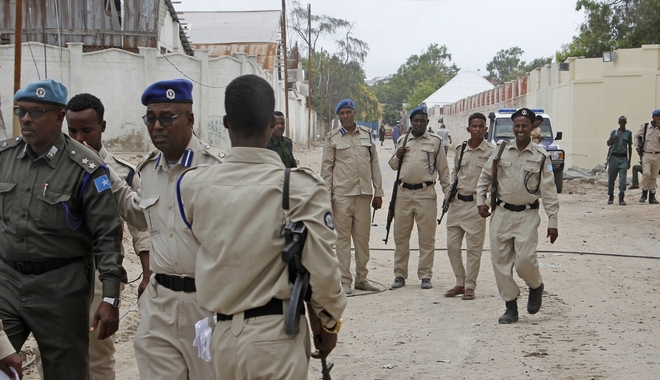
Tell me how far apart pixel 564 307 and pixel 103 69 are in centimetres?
1972

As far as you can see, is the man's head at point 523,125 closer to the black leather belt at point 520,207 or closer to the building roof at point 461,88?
the black leather belt at point 520,207

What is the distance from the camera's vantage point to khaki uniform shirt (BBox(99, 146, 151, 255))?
4.42 metres

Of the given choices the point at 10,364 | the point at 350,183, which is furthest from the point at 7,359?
the point at 350,183

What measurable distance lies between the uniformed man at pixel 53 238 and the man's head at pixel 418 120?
5.23m

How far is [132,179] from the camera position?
4590 mm

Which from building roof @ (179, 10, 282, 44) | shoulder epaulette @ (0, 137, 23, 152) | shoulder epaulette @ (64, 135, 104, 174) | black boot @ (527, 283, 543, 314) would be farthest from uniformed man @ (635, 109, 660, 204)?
building roof @ (179, 10, 282, 44)

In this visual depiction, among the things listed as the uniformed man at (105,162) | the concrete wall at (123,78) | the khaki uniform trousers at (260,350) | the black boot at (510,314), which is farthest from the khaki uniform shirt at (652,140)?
the khaki uniform trousers at (260,350)

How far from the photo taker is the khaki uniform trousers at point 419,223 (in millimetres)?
8773

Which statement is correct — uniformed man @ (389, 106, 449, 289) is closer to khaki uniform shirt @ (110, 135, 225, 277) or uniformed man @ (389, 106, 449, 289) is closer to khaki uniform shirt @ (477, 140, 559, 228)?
khaki uniform shirt @ (477, 140, 559, 228)

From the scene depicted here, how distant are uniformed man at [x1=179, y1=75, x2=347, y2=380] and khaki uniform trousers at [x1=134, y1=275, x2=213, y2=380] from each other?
1.83ft

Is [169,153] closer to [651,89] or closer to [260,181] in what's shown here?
[260,181]

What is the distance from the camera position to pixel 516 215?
7.02 metres

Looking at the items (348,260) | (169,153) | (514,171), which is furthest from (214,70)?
(169,153)

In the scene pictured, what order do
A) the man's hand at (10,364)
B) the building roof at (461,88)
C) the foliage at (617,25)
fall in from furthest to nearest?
1. the building roof at (461,88)
2. the foliage at (617,25)
3. the man's hand at (10,364)
